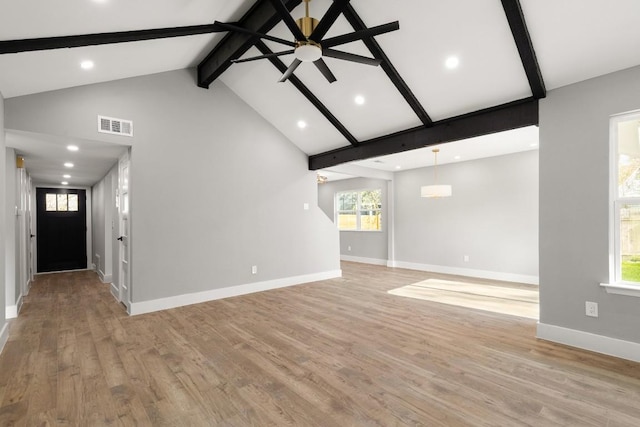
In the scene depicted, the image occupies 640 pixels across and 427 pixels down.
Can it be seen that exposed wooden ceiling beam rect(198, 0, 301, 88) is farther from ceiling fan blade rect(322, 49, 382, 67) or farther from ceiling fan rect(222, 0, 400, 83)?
ceiling fan blade rect(322, 49, 382, 67)

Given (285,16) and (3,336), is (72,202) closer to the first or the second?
(3,336)

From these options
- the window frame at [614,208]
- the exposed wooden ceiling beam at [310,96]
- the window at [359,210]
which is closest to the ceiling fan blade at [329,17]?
the exposed wooden ceiling beam at [310,96]

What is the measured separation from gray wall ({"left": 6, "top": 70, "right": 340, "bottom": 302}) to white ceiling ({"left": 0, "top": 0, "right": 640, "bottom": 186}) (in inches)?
12.2

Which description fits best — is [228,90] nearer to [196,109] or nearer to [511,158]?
[196,109]

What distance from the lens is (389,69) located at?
376 cm

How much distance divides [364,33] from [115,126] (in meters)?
3.50

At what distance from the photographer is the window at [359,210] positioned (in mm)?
8992

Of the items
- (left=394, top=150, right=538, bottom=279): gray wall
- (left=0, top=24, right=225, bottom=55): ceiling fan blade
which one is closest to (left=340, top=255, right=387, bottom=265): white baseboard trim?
(left=394, top=150, right=538, bottom=279): gray wall

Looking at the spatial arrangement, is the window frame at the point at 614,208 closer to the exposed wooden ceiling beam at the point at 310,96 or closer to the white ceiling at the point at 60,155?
the exposed wooden ceiling beam at the point at 310,96

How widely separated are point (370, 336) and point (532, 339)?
1698 mm

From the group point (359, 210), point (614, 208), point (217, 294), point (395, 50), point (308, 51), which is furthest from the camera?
point (359, 210)

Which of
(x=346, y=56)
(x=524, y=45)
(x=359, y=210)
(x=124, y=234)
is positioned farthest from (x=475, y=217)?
(x=124, y=234)

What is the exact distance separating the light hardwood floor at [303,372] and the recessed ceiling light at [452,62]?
2.97m

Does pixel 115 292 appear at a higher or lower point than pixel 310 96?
lower
